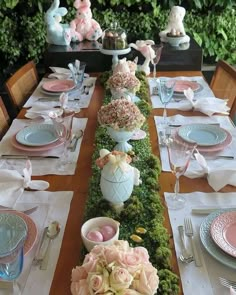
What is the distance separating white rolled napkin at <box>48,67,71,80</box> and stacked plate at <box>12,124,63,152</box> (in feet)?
2.17

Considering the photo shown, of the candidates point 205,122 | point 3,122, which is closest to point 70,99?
point 3,122

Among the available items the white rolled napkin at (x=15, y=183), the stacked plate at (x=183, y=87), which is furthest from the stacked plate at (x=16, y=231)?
the stacked plate at (x=183, y=87)

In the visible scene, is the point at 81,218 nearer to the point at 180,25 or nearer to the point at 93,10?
the point at 180,25

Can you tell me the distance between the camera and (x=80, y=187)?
1.26 metres

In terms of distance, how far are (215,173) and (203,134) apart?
315 millimetres

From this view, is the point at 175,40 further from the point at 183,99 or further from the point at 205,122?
the point at 205,122

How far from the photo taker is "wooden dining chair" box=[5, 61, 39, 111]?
2.07m

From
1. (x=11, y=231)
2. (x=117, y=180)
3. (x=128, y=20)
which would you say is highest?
(x=117, y=180)

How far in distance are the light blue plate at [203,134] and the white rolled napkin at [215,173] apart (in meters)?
0.15

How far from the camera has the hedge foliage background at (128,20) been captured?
3365mm

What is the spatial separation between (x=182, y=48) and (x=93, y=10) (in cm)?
119

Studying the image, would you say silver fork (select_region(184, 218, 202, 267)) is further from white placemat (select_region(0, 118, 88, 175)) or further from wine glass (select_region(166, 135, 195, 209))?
white placemat (select_region(0, 118, 88, 175))

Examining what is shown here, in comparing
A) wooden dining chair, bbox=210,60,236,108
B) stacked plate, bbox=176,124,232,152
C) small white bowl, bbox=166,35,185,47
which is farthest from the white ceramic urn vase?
small white bowl, bbox=166,35,185,47

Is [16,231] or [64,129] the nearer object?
[16,231]
